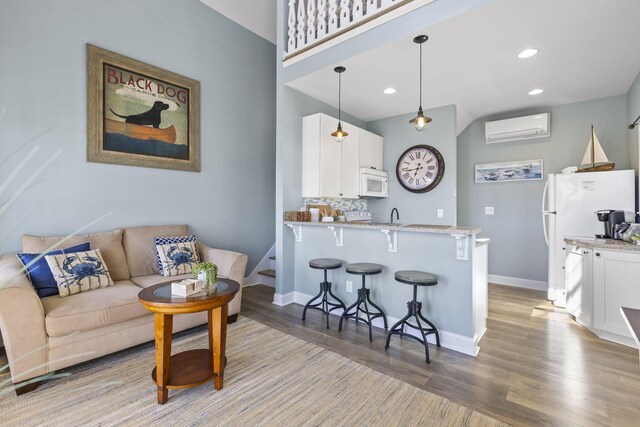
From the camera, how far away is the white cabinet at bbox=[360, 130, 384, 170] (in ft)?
15.6

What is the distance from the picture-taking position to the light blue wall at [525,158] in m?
4.22

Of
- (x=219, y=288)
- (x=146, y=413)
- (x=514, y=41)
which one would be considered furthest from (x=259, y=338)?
(x=514, y=41)

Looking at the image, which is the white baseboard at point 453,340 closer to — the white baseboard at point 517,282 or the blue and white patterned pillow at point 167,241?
the blue and white patterned pillow at point 167,241

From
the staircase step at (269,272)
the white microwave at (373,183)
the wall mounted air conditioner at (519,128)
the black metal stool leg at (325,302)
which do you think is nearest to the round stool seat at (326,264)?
the black metal stool leg at (325,302)

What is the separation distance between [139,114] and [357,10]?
101 inches

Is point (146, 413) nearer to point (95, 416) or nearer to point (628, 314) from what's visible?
A: point (95, 416)

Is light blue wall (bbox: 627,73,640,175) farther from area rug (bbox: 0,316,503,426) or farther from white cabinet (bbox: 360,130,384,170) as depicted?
area rug (bbox: 0,316,503,426)

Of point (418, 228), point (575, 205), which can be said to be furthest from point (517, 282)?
point (418, 228)

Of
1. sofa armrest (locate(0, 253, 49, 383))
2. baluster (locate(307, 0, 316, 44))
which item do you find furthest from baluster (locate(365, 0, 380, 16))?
sofa armrest (locate(0, 253, 49, 383))

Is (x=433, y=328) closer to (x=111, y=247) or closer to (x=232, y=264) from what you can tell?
(x=232, y=264)

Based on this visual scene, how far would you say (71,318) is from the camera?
2.29 m

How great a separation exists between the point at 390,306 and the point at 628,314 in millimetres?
2063

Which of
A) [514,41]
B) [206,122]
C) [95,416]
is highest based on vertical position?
[514,41]

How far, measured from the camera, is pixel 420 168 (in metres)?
4.81
